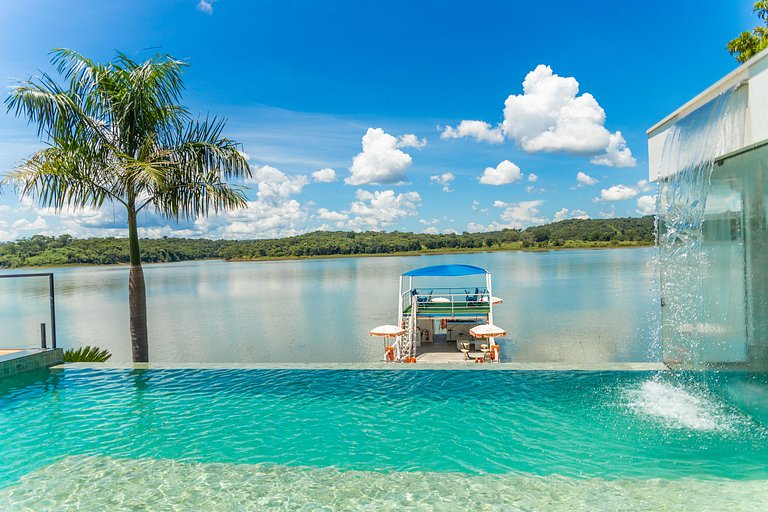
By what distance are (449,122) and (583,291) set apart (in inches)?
1165

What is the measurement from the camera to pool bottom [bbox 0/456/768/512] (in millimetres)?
3660

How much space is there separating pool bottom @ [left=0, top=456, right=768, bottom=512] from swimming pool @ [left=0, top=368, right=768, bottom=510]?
0.05 ft

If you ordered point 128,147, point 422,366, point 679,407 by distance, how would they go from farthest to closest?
point 128,147
point 422,366
point 679,407

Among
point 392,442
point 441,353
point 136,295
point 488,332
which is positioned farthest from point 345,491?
point 441,353

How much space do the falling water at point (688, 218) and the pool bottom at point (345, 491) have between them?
3.25 meters

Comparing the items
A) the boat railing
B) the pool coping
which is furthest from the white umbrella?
the pool coping

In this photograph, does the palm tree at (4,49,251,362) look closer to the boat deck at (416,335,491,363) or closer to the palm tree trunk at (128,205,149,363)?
the palm tree trunk at (128,205,149,363)

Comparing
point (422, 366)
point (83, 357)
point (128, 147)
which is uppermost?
point (128, 147)

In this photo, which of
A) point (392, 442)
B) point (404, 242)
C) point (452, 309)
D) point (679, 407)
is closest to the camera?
point (392, 442)

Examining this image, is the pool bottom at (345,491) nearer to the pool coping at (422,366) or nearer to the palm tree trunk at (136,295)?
the pool coping at (422,366)

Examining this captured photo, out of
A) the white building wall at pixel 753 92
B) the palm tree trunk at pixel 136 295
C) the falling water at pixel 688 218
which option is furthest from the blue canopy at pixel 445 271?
the white building wall at pixel 753 92

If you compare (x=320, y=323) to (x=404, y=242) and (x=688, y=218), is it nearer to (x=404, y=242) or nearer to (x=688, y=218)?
(x=688, y=218)

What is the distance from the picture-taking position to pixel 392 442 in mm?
4977

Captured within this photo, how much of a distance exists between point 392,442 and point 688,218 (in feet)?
16.4
